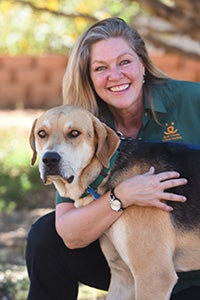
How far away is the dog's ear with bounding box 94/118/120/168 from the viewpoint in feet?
12.9

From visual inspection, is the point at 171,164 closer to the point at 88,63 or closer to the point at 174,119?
the point at 174,119

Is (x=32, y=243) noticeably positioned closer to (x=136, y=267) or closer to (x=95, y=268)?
(x=95, y=268)

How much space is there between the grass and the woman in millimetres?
849

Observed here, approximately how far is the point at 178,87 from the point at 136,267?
1235mm

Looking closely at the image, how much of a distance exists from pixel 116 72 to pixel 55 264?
4.00 ft

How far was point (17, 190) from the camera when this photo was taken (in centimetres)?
829

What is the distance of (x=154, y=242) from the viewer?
3.81 m

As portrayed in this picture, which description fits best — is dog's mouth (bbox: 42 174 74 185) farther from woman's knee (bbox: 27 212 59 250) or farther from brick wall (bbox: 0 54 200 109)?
brick wall (bbox: 0 54 200 109)

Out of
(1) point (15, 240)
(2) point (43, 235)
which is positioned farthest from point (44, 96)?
(2) point (43, 235)

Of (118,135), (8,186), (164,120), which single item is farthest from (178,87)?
(8,186)

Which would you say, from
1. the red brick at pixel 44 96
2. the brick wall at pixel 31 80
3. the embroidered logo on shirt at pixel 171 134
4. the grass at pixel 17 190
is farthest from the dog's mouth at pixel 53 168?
the red brick at pixel 44 96

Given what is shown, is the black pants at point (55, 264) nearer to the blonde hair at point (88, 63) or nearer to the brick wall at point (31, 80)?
the blonde hair at point (88, 63)

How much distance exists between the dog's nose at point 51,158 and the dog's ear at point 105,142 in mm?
269

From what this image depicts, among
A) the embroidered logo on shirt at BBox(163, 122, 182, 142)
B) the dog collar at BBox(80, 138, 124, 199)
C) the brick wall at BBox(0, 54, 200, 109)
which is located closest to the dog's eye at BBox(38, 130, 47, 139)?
the dog collar at BBox(80, 138, 124, 199)
